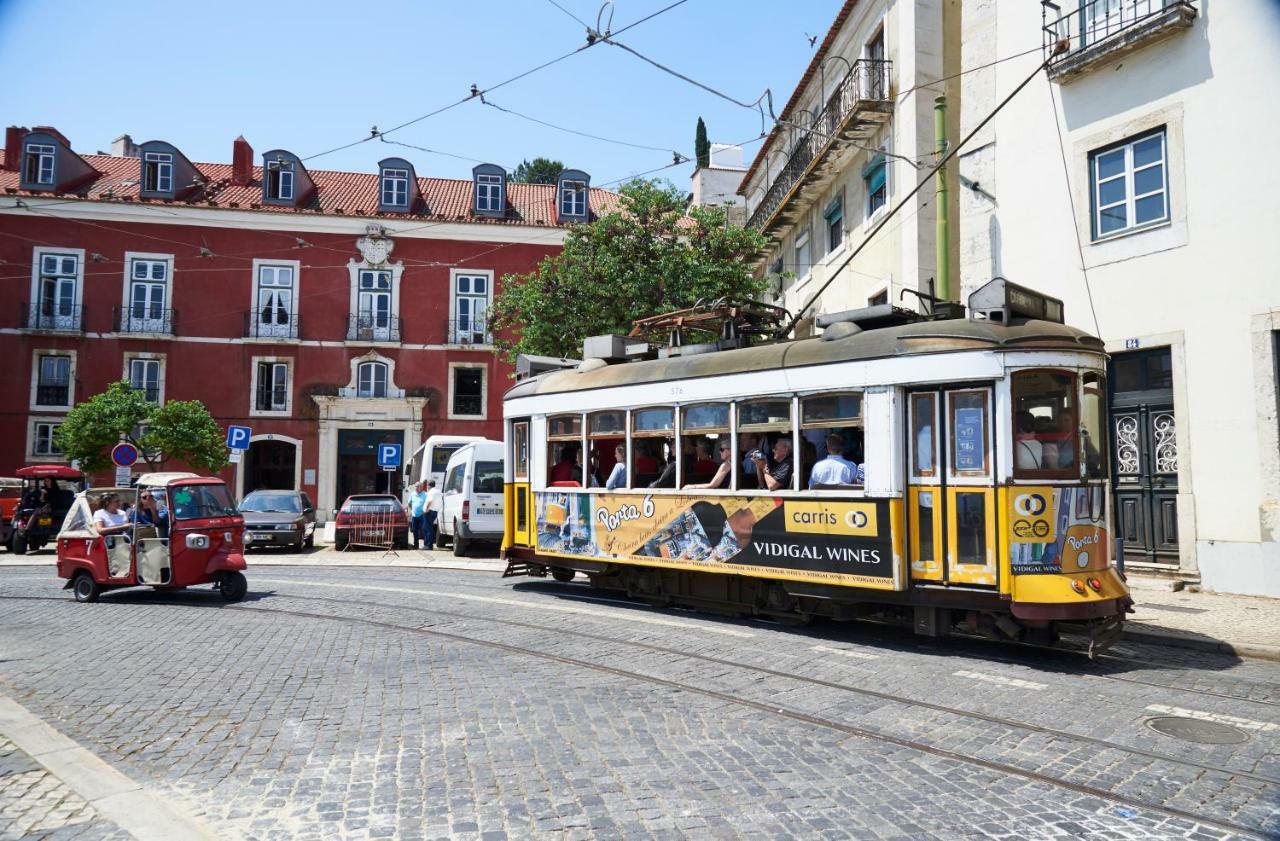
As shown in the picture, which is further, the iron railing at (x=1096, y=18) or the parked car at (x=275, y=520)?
the parked car at (x=275, y=520)

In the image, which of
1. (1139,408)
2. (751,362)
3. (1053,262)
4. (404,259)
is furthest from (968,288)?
(404,259)

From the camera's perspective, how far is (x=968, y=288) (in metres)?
17.0

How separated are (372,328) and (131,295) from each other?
887 cm

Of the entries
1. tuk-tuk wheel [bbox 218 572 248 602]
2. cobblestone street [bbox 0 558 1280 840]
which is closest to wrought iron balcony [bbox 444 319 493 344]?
tuk-tuk wheel [bbox 218 572 248 602]

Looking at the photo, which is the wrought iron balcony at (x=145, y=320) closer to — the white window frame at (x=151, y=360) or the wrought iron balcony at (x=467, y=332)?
the white window frame at (x=151, y=360)

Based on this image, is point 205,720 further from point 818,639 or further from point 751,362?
point 751,362

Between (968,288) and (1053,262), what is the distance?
80.2 inches

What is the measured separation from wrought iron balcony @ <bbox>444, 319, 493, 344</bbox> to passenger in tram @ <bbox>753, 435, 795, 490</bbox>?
91.9 ft

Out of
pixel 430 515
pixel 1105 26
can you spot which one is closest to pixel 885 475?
pixel 1105 26

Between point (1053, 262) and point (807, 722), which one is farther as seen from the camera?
point (1053, 262)

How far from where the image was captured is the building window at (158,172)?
3584cm

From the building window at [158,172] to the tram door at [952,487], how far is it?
35.4m

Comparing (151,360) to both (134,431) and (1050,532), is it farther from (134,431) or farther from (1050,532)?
(1050,532)

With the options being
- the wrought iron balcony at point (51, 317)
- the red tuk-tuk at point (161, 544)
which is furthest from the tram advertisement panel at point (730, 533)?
the wrought iron balcony at point (51, 317)
